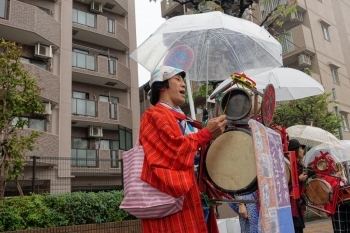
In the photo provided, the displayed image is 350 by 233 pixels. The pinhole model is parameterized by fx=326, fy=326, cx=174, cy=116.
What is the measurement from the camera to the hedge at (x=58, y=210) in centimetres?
633

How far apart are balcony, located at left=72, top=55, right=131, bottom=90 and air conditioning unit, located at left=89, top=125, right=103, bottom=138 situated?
2.48 meters

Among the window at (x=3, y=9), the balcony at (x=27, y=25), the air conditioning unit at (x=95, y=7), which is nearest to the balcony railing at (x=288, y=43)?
the air conditioning unit at (x=95, y=7)

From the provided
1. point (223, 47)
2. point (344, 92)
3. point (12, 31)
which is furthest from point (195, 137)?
point (344, 92)

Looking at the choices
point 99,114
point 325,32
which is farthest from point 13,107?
point 325,32

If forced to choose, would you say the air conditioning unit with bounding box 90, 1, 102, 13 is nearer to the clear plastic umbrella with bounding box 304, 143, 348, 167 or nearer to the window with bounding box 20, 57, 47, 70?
the window with bounding box 20, 57, 47, 70

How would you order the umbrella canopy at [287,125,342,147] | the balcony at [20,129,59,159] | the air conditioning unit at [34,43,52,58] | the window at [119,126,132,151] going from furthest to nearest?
the window at [119,126,132,151], the air conditioning unit at [34,43,52,58], the balcony at [20,129,59,159], the umbrella canopy at [287,125,342,147]

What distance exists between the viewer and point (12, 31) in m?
12.9

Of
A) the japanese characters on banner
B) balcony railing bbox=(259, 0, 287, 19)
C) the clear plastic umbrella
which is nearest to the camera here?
the japanese characters on banner

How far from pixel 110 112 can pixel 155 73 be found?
14.2 meters

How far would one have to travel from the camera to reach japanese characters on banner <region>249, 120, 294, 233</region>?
→ 1936 millimetres

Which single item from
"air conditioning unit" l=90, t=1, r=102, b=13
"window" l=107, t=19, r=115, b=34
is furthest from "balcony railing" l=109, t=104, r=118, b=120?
"air conditioning unit" l=90, t=1, r=102, b=13

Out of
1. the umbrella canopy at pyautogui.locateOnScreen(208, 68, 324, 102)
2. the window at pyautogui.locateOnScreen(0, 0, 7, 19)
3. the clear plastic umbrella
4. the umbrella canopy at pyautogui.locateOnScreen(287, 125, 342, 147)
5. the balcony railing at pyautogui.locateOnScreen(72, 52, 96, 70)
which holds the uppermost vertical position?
the window at pyautogui.locateOnScreen(0, 0, 7, 19)

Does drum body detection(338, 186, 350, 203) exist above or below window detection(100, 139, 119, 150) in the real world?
below

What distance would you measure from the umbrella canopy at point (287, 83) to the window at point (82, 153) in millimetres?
9843
